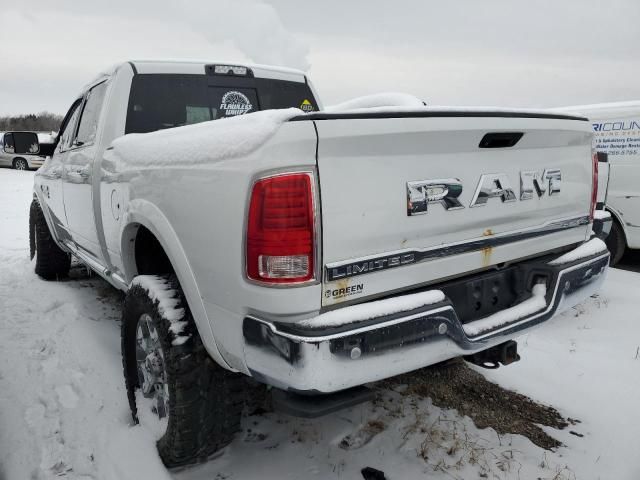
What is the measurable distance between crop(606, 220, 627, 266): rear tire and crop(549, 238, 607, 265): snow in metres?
3.83

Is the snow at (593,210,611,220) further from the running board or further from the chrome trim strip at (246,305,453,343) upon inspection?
the running board

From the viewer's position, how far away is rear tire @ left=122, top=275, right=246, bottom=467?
1.99m

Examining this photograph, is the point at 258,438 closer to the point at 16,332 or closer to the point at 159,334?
the point at 159,334

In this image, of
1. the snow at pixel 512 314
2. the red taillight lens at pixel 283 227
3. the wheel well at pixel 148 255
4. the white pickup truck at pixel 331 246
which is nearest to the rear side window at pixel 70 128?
the white pickup truck at pixel 331 246

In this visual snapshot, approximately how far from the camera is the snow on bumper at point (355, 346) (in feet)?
5.05

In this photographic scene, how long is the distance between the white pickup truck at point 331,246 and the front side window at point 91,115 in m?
0.72

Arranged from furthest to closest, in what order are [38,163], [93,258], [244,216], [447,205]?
[38,163], [93,258], [447,205], [244,216]

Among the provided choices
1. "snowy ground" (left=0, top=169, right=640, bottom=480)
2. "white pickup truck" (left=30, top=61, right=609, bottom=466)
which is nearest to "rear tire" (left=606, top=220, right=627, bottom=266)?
"snowy ground" (left=0, top=169, right=640, bottom=480)

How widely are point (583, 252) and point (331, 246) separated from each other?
1578 mm

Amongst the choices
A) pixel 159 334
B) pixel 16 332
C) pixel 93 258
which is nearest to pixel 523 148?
pixel 159 334

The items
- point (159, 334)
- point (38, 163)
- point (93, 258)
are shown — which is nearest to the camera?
point (159, 334)

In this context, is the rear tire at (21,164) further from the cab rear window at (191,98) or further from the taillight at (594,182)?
the taillight at (594,182)

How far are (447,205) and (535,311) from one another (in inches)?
27.6

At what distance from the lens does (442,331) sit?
1781mm
